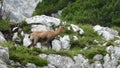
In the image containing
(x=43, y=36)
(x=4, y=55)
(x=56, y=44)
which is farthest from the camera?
(x=56, y=44)

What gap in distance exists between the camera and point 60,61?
20.8 meters

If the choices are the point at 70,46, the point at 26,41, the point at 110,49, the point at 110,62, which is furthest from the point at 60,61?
the point at 26,41

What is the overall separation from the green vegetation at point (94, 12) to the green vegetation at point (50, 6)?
2967 mm

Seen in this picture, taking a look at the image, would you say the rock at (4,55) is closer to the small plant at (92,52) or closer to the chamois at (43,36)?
the small plant at (92,52)

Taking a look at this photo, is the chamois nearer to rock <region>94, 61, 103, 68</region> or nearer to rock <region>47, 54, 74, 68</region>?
rock <region>94, 61, 103, 68</region>

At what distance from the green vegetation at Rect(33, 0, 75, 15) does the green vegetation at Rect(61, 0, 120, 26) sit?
2.97 m

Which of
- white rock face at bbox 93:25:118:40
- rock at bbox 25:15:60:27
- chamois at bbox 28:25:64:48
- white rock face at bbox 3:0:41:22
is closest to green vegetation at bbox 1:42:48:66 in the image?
chamois at bbox 28:25:64:48

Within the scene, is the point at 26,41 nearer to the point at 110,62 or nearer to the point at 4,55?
the point at 110,62

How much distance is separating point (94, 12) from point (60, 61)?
21749 mm

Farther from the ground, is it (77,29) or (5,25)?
(5,25)

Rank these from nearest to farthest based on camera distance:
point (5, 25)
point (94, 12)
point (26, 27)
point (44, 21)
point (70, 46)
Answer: point (70, 46)
point (26, 27)
point (5, 25)
point (44, 21)
point (94, 12)

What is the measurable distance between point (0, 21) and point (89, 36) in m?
5.74

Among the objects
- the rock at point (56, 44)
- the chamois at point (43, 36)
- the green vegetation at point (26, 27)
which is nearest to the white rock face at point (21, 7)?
the green vegetation at point (26, 27)

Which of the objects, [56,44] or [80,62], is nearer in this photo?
[80,62]
